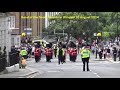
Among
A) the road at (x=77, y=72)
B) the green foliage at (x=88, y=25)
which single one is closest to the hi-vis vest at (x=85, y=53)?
the road at (x=77, y=72)

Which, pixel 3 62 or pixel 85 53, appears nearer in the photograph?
pixel 3 62

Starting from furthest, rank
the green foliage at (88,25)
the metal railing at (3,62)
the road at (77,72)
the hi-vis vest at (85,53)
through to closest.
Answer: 1. the green foliage at (88,25)
2. the hi-vis vest at (85,53)
3. the metal railing at (3,62)
4. the road at (77,72)

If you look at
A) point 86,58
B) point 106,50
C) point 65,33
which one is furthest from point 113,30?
point 86,58

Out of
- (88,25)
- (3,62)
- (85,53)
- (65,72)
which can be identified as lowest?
(65,72)

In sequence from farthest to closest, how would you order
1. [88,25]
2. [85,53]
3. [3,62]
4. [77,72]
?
[88,25] → [77,72] → [85,53] → [3,62]

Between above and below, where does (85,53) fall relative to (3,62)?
above

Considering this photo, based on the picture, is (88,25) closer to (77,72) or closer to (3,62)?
(77,72)

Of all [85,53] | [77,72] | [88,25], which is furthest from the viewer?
[88,25]

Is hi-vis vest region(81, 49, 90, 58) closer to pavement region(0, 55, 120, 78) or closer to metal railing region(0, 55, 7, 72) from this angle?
pavement region(0, 55, 120, 78)

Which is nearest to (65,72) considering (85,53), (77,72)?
(77,72)

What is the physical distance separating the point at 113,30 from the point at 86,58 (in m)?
50.0

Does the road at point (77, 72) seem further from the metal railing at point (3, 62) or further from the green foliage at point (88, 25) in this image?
the green foliage at point (88, 25)

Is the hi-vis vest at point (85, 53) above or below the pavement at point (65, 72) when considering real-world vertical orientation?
above
